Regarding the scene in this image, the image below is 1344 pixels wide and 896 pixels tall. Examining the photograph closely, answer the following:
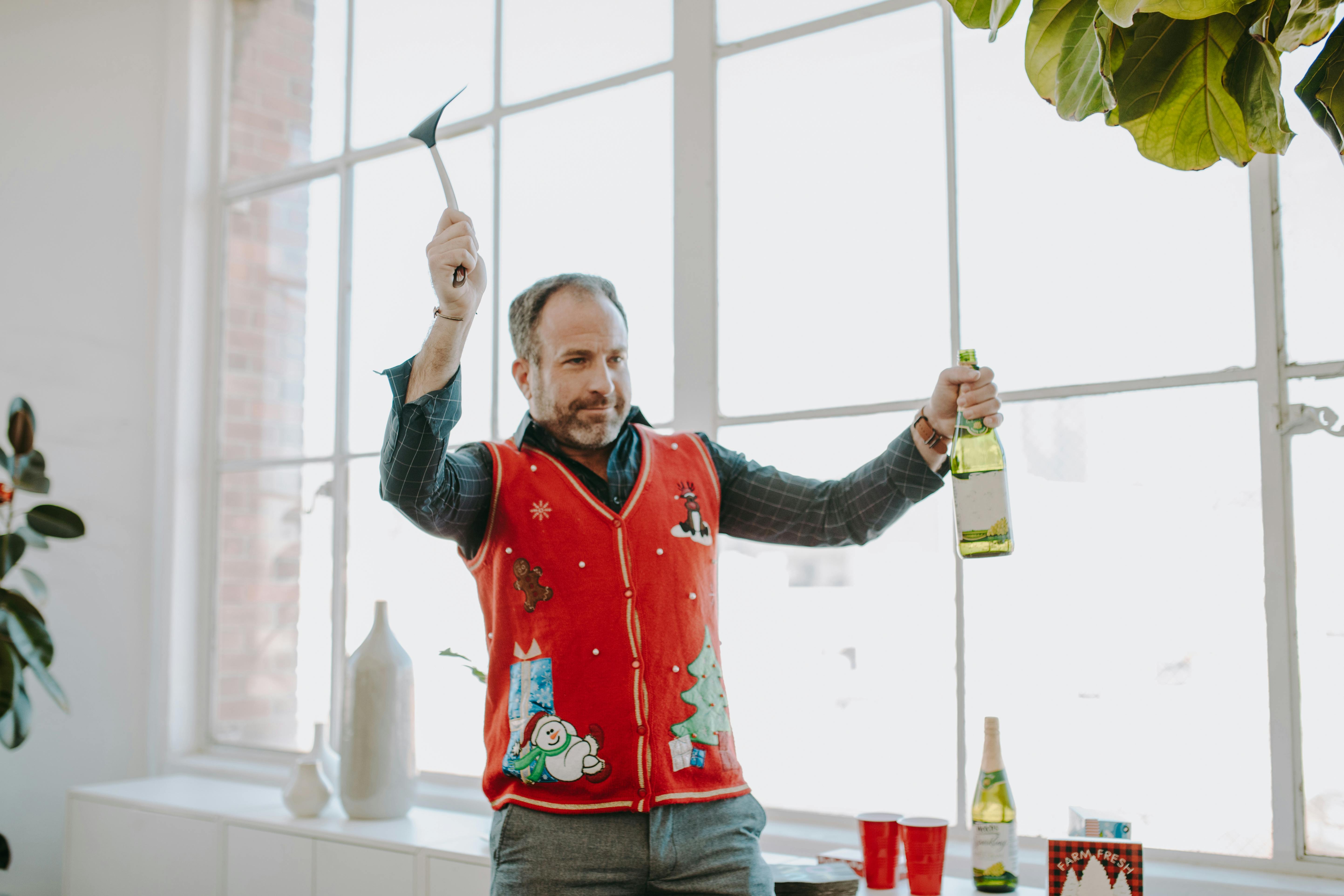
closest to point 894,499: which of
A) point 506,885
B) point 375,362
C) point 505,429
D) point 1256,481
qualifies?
point 1256,481

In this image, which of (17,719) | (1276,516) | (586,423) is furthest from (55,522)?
(1276,516)

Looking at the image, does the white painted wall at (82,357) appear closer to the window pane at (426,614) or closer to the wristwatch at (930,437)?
the window pane at (426,614)

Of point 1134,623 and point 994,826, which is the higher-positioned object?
point 1134,623

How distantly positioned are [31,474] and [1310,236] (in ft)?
9.79

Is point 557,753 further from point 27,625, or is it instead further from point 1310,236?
point 27,625

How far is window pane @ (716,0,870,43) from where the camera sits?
2459 millimetres

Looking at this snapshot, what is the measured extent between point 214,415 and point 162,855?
1.37 m

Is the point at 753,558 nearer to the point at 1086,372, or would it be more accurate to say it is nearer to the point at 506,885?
the point at 1086,372

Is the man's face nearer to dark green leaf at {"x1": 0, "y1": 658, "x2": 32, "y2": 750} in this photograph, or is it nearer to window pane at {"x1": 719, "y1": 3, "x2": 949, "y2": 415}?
window pane at {"x1": 719, "y1": 3, "x2": 949, "y2": 415}

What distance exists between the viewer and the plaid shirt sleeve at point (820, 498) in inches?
69.3

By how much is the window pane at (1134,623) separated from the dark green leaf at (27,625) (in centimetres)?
236

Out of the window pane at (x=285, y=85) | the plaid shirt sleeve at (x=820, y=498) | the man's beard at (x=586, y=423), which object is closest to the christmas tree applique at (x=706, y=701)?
the plaid shirt sleeve at (x=820, y=498)

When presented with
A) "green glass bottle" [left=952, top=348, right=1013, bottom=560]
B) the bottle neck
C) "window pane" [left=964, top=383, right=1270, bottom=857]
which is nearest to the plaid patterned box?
"window pane" [left=964, top=383, right=1270, bottom=857]

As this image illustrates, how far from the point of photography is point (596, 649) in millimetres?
1688
